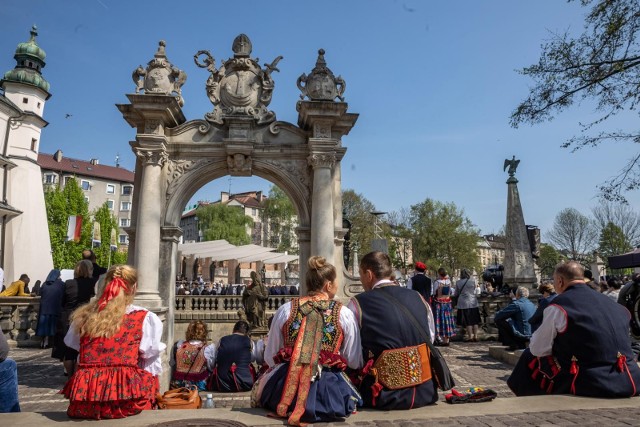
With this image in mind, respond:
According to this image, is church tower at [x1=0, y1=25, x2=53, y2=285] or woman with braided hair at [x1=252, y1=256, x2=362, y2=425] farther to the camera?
church tower at [x1=0, y1=25, x2=53, y2=285]

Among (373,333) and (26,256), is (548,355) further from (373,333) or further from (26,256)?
(26,256)

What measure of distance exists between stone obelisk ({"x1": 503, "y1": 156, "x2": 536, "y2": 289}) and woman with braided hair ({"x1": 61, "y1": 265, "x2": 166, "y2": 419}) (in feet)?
43.4

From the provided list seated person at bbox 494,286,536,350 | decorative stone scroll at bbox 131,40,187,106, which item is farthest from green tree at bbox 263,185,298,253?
seated person at bbox 494,286,536,350

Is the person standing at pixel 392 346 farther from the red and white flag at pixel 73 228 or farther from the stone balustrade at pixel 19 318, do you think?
the red and white flag at pixel 73 228

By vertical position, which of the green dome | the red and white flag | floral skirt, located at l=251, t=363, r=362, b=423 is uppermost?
the green dome

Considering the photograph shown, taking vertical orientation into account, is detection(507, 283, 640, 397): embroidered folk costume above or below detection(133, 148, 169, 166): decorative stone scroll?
below

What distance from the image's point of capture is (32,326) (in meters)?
13.0

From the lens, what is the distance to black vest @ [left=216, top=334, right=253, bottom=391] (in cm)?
698

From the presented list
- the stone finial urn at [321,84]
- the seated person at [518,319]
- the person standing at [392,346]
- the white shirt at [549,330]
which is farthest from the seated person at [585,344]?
the stone finial urn at [321,84]

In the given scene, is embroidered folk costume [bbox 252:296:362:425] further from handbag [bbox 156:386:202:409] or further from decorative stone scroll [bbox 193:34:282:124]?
decorative stone scroll [bbox 193:34:282:124]

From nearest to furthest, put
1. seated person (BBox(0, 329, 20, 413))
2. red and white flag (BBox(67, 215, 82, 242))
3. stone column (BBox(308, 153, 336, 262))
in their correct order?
seated person (BBox(0, 329, 20, 413)) → stone column (BBox(308, 153, 336, 262)) → red and white flag (BBox(67, 215, 82, 242))

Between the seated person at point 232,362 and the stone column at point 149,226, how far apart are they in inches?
81.3

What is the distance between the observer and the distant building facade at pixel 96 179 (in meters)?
65.9

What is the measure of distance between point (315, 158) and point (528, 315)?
214 inches
